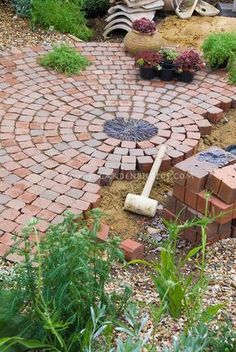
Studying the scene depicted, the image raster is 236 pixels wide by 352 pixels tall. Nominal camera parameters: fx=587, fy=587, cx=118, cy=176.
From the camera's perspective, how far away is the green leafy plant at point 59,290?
281 centimetres

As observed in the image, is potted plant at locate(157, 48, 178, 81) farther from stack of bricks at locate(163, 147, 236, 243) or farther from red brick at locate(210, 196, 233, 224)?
red brick at locate(210, 196, 233, 224)

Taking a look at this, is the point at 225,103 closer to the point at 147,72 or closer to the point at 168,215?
the point at 147,72

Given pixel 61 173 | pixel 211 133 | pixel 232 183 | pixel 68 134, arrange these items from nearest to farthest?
pixel 232 183
pixel 61 173
pixel 68 134
pixel 211 133

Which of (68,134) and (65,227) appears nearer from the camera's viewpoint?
(65,227)

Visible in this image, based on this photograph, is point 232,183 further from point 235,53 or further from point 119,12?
point 119,12

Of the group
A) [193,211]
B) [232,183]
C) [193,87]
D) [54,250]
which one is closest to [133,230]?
[193,211]

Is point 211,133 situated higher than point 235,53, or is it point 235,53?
point 235,53

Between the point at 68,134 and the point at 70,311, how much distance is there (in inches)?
113

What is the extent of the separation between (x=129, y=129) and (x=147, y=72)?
50.4 inches

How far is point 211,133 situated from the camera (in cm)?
597

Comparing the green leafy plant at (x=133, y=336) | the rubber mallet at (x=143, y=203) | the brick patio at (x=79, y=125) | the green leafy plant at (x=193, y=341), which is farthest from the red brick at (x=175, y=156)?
the green leafy plant at (x=193, y=341)

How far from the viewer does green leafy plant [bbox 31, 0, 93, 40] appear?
26.1 feet

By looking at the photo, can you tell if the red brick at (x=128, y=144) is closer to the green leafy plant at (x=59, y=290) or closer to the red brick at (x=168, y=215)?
the red brick at (x=168, y=215)

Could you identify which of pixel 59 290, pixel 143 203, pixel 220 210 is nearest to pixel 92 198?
pixel 143 203
